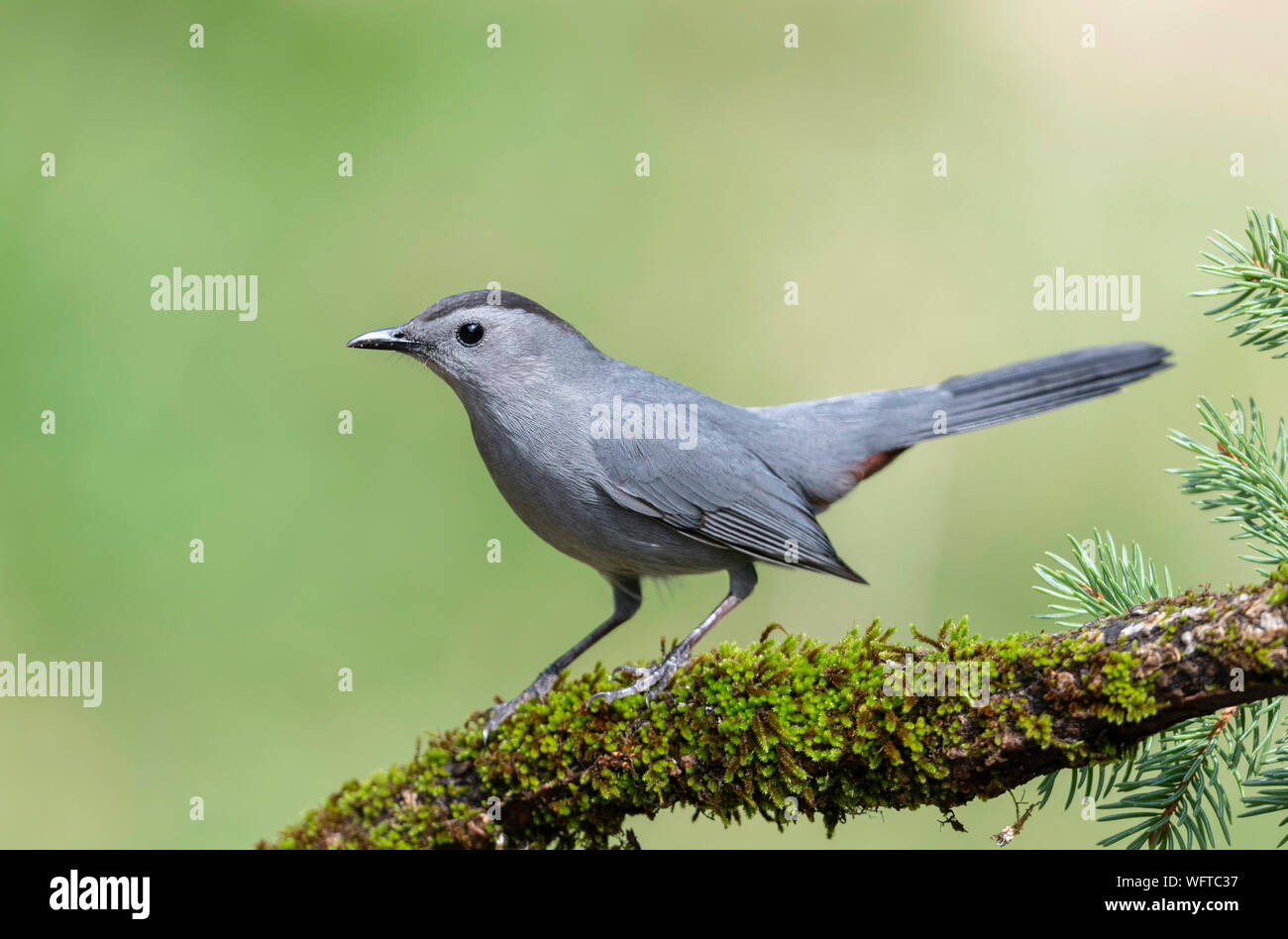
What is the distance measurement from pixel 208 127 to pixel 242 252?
39.0 inches

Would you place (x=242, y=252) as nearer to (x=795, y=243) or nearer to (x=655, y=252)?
(x=655, y=252)

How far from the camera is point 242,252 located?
714 cm

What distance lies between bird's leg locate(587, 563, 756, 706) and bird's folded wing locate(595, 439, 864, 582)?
0.59ft

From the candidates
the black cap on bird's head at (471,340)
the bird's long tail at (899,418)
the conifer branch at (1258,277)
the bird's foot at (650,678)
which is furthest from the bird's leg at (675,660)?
the conifer branch at (1258,277)

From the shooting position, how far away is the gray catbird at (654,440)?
14.1 feet

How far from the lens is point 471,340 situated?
451 centimetres

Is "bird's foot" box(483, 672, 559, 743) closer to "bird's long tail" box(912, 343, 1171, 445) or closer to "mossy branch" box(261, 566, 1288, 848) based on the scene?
"mossy branch" box(261, 566, 1288, 848)

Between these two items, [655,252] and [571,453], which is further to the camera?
[655,252]

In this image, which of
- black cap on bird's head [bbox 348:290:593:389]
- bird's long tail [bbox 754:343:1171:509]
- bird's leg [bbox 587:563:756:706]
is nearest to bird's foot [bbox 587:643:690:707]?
bird's leg [bbox 587:563:756:706]

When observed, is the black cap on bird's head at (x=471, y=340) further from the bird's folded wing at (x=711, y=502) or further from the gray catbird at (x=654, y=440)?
the bird's folded wing at (x=711, y=502)

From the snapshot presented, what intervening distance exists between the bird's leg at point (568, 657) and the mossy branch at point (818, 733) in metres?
0.08

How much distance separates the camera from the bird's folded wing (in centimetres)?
428
